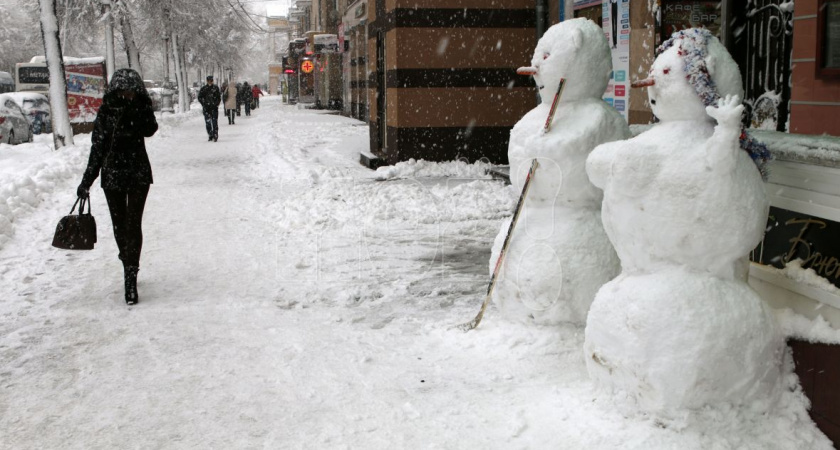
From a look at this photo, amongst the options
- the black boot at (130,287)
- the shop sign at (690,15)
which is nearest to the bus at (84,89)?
the black boot at (130,287)

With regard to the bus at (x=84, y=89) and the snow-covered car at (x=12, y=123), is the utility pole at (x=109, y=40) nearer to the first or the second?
the bus at (x=84, y=89)

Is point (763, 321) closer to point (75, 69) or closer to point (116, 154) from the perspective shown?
point (116, 154)

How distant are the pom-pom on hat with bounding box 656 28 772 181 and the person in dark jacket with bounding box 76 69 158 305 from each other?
4.40m

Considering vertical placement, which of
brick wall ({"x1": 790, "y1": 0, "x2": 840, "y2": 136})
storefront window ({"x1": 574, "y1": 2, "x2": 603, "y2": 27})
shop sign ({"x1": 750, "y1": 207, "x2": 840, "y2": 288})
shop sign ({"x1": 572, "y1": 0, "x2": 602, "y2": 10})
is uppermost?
shop sign ({"x1": 572, "y1": 0, "x2": 602, "y2": 10})

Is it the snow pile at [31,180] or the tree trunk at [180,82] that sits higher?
the tree trunk at [180,82]

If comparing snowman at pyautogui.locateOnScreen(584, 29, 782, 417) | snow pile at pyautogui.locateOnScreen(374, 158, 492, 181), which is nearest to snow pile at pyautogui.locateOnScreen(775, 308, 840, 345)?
snowman at pyautogui.locateOnScreen(584, 29, 782, 417)

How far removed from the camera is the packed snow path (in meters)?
3.77

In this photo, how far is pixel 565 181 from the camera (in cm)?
470

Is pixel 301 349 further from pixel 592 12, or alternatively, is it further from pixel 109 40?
pixel 109 40

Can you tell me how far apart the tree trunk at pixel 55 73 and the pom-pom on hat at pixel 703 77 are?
1942 centimetres

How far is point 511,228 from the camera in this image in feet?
16.1

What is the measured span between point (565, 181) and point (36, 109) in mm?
26968

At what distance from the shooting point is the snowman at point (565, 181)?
15.1 ft

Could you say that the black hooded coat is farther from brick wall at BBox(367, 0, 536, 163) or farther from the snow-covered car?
the snow-covered car
